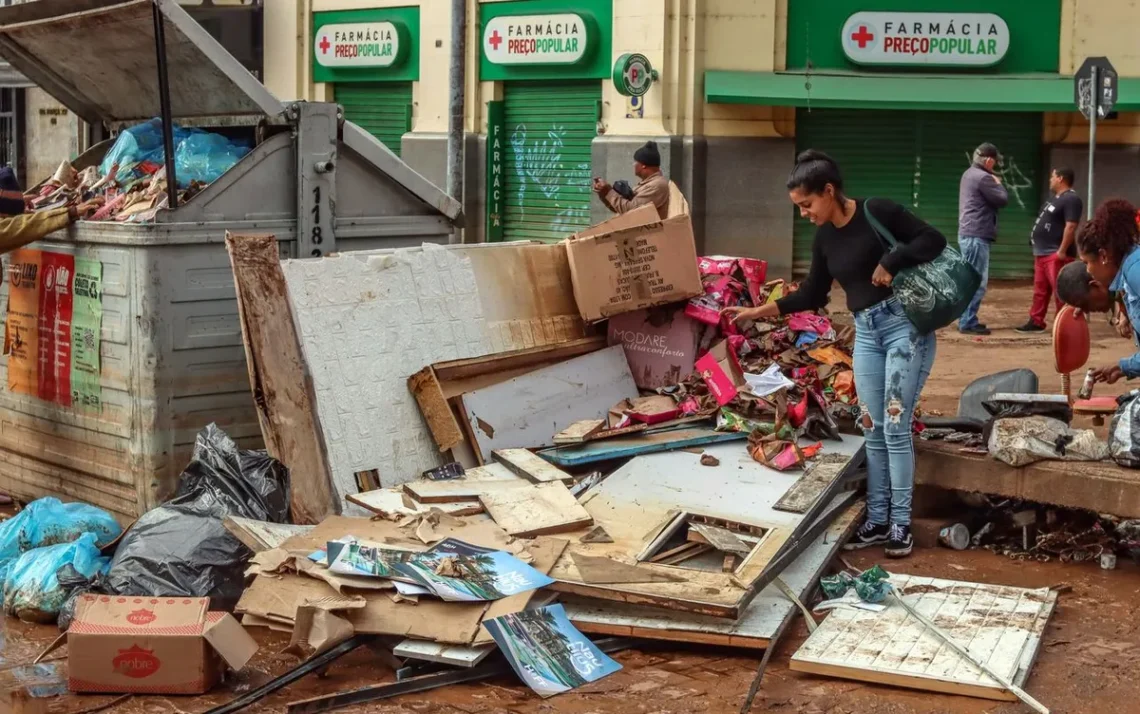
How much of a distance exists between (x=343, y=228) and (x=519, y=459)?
1.67 m

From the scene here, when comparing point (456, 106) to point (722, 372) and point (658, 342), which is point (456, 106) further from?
point (722, 372)

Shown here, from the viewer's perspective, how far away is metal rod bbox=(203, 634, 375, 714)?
4926mm

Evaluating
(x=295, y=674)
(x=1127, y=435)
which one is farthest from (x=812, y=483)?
(x=295, y=674)

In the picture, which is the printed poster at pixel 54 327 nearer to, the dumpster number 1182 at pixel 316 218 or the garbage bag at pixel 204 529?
A: the garbage bag at pixel 204 529

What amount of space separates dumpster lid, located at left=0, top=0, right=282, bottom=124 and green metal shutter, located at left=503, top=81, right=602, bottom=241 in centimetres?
1025

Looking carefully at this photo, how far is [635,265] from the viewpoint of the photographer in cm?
745

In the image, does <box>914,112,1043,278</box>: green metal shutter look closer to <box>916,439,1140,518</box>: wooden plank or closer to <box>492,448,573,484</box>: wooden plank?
<box>916,439,1140,518</box>: wooden plank

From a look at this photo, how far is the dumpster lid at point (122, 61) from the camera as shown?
718 centimetres

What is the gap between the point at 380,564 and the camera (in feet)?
17.8

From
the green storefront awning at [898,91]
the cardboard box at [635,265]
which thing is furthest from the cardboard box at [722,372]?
the green storefront awning at [898,91]

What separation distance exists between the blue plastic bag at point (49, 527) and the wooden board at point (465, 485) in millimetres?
1439

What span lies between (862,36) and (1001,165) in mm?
2367

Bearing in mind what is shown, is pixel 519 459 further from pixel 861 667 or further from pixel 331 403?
pixel 861 667

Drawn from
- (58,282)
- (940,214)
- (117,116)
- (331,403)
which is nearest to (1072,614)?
(331,403)
